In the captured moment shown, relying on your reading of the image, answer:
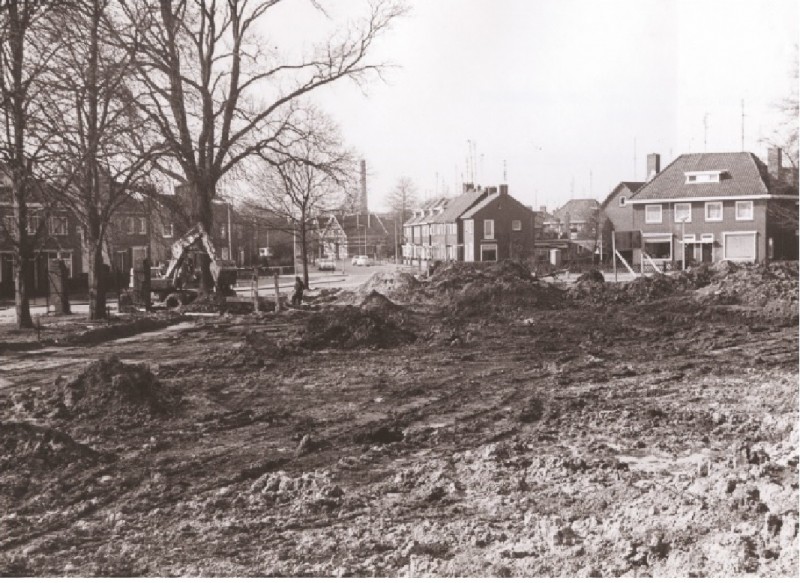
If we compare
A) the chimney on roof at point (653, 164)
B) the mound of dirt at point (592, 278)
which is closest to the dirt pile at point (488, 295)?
the mound of dirt at point (592, 278)

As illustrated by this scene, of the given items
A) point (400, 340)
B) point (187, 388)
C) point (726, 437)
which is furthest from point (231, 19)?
point (726, 437)

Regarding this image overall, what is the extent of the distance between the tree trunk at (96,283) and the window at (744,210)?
43.6m

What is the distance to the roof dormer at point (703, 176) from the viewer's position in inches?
2126

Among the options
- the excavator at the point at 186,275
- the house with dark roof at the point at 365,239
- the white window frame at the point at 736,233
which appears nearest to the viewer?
the excavator at the point at 186,275

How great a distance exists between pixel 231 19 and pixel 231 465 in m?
23.9

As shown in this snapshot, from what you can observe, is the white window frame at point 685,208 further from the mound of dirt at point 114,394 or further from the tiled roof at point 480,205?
the mound of dirt at point 114,394

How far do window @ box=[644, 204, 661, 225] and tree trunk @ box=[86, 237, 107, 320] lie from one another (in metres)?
42.5

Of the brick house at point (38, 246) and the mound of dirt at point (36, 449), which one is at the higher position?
the brick house at point (38, 246)

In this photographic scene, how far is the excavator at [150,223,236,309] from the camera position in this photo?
25.3 metres

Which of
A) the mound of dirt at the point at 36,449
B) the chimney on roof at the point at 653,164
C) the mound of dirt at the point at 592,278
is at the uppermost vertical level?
the chimney on roof at the point at 653,164

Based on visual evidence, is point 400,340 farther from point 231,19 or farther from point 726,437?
point 231,19

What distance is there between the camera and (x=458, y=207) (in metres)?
75.0

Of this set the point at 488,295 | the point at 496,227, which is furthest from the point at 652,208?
the point at 488,295

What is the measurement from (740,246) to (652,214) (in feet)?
20.4
